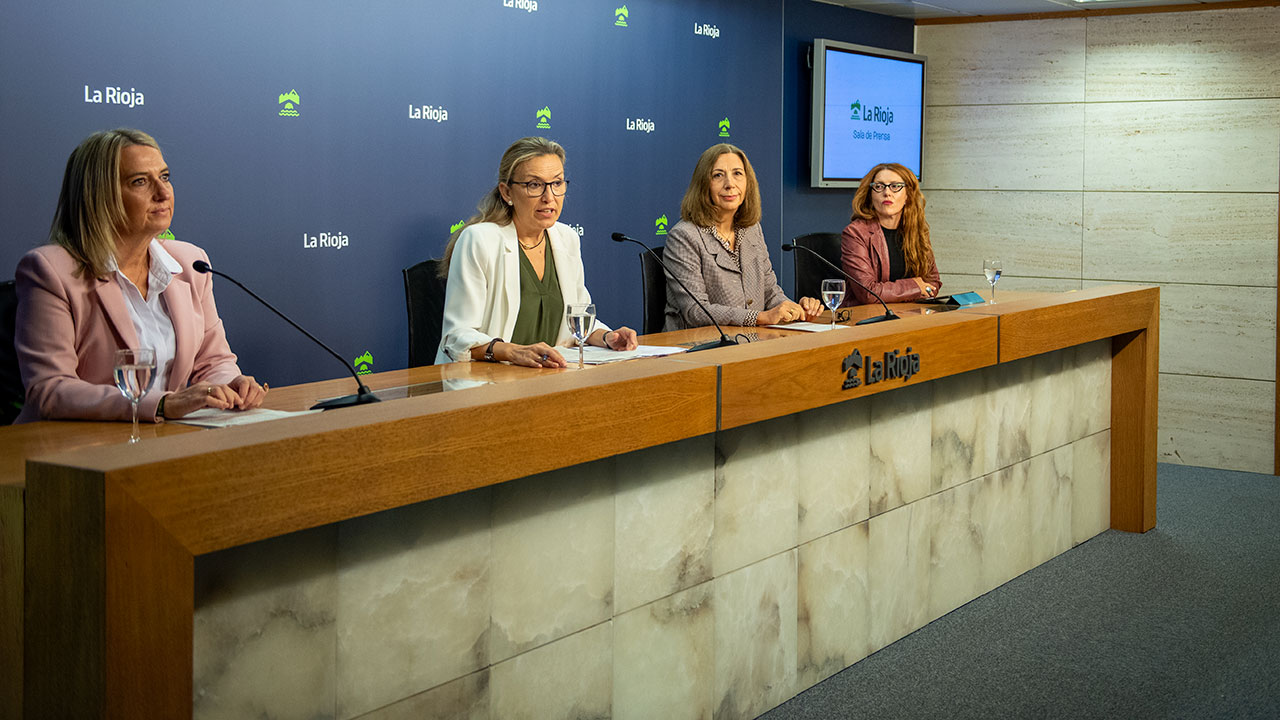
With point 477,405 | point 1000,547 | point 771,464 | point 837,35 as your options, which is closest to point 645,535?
point 771,464

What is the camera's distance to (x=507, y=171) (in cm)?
358

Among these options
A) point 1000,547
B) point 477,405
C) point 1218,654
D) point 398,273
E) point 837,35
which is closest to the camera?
point 477,405

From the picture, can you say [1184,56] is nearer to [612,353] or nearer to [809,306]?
[809,306]

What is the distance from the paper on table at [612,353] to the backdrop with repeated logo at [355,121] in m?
1.39

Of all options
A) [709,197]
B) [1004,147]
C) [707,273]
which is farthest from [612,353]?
[1004,147]

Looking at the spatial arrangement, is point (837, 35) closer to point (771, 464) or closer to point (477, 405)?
point (771, 464)

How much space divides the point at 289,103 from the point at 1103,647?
10.3 ft

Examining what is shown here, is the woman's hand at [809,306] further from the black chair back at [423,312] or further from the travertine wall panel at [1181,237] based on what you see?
the travertine wall panel at [1181,237]

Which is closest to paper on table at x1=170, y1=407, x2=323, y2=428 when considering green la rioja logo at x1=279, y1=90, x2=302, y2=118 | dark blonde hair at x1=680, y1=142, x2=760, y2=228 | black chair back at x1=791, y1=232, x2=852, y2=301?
green la rioja logo at x1=279, y1=90, x2=302, y2=118

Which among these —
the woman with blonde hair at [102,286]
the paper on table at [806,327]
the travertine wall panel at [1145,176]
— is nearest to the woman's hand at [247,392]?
the woman with blonde hair at [102,286]

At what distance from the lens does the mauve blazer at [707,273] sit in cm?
425

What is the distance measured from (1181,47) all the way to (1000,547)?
3519mm

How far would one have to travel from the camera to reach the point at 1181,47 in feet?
20.1

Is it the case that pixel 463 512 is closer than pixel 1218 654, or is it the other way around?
pixel 463 512
